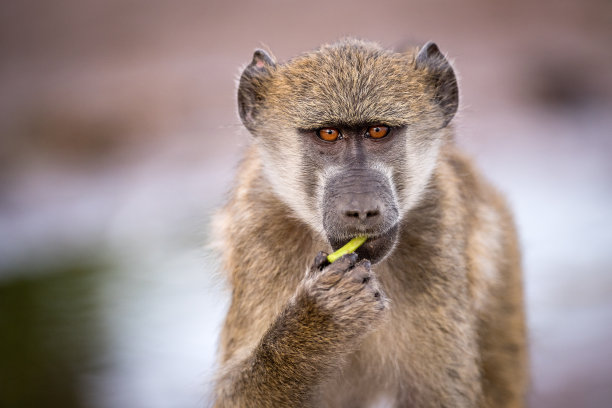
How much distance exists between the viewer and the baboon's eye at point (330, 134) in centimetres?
358

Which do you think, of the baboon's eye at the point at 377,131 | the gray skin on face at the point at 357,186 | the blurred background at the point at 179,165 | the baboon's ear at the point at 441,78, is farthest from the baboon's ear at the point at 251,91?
the baboon's ear at the point at 441,78

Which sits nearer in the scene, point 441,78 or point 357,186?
point 357,186

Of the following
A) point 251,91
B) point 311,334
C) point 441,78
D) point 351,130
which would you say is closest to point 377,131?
point 351,130

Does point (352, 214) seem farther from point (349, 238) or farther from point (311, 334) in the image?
point (311, 334)

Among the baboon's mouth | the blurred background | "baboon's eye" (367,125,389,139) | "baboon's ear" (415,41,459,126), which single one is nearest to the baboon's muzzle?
the baboon's mouth

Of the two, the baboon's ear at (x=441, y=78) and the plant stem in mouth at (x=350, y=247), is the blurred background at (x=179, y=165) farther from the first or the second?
the plant stem in mouth at (x=350, y=247)

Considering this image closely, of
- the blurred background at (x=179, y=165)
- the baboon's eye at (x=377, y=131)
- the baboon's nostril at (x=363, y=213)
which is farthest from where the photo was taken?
the blurred background at (x=179, y=165)

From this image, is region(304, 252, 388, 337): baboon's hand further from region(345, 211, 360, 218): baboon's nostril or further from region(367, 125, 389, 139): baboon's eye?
region(367, 125, 389, 139): baboon's eye

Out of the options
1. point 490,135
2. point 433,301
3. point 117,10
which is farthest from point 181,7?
point 433,301

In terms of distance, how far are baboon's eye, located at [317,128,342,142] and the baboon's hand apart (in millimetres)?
579

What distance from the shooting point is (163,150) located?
35.6 feet

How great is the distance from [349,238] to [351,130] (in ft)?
1.73

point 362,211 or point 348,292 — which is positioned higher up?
point 362,211

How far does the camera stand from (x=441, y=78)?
3.83 m
